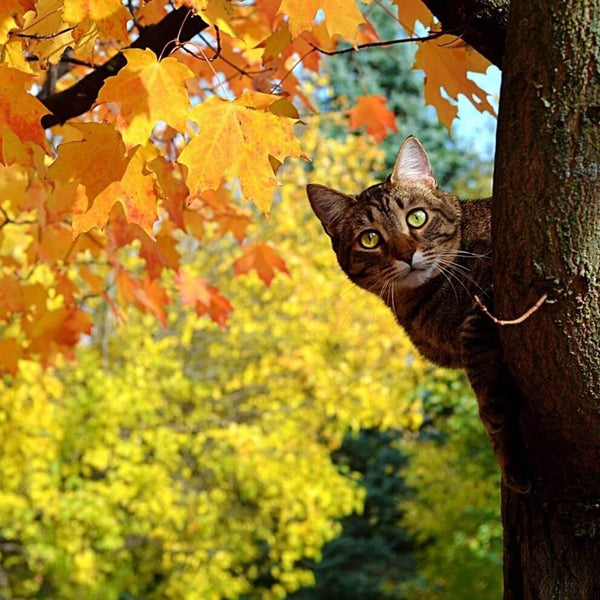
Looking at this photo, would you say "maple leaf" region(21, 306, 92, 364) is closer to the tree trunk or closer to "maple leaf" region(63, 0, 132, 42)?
"maple leaf" region(63, 0, 132, 42)

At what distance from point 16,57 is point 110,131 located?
0.35m

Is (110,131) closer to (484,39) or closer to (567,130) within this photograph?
(484,39)

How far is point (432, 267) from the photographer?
1.93 metres

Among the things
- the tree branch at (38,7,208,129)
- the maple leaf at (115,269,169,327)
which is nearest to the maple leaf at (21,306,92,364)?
the maple leaf at (115,269,169,327)

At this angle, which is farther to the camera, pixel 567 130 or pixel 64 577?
pixel 64 577

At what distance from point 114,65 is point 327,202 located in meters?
0.74

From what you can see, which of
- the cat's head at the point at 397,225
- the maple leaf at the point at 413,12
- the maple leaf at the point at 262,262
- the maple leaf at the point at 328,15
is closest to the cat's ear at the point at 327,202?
the cat's head at the point at 397,225

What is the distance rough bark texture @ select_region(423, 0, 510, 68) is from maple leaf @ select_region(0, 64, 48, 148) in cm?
81

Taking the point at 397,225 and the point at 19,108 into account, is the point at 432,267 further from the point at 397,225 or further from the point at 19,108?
the point at 19,108

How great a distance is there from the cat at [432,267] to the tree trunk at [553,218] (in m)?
0.11

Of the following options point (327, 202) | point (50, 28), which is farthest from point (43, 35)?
point (327, 202)

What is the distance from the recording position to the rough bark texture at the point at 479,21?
1542 millimetres

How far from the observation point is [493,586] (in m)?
6.09

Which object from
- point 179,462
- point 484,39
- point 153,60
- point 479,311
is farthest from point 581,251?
point 179,462
